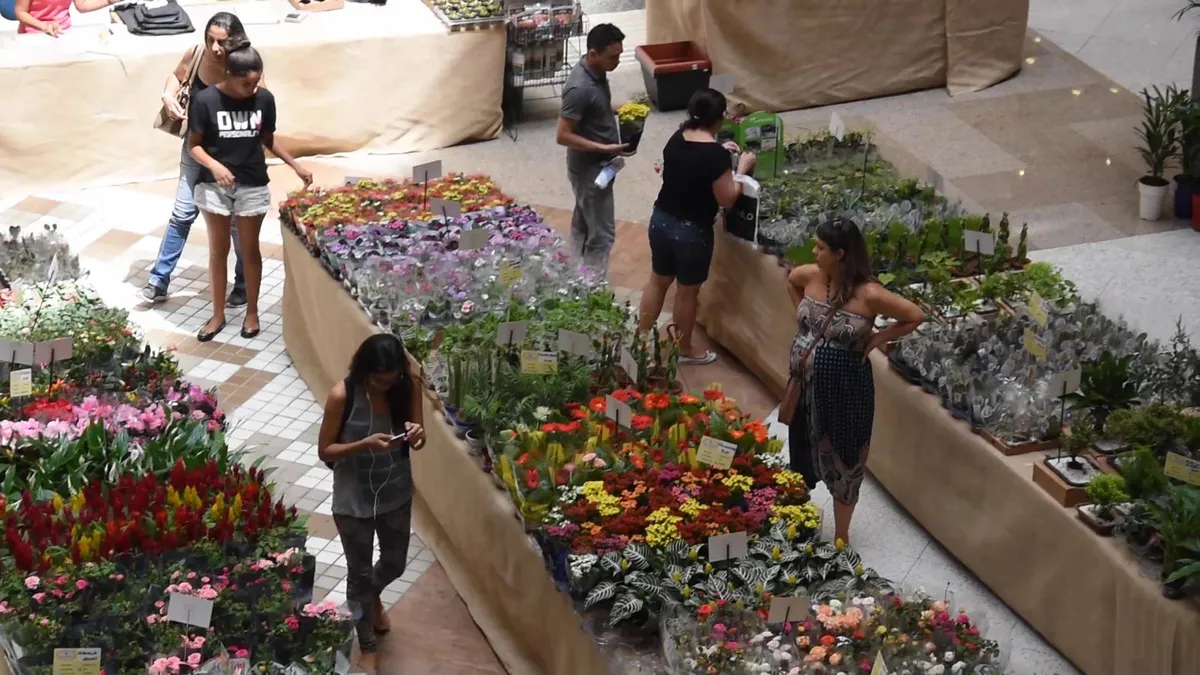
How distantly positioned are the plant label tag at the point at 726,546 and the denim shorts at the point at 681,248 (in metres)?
2.62

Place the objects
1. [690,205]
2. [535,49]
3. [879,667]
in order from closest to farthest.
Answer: [879,667]
[690,205]
[535,49]

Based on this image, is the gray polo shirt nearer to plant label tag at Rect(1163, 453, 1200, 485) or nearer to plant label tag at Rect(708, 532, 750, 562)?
plant label tag at Rect(708, 532, 750, 562)

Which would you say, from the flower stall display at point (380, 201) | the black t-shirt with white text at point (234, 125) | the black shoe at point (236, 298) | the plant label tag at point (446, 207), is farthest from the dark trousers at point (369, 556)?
the black shoe at point (236, 298)

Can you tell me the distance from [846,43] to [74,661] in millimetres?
7709

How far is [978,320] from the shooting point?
659 cm

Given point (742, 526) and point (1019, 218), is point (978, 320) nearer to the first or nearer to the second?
point (742, 526)

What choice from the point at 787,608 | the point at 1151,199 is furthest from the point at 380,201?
the point at 1151,199

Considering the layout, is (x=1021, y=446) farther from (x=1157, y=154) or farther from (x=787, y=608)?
(x=1157, y=154)

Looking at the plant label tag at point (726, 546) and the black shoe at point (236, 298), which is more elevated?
the plant label tag at point (726, 546)

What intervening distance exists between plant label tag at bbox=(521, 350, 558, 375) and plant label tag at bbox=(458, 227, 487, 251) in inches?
46.4

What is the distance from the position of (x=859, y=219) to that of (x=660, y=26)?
14.1ft

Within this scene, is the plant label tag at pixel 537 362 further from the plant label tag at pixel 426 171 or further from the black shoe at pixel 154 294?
the black shoe at pixel 154 294

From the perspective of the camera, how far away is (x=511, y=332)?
6066 millimetres

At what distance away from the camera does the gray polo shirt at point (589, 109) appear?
24.9 ft
